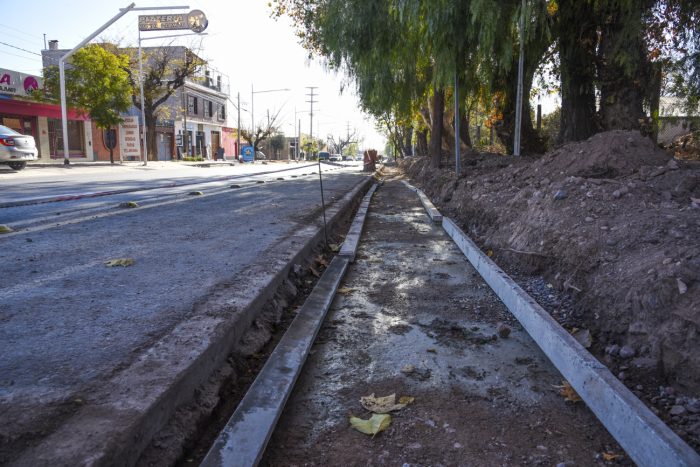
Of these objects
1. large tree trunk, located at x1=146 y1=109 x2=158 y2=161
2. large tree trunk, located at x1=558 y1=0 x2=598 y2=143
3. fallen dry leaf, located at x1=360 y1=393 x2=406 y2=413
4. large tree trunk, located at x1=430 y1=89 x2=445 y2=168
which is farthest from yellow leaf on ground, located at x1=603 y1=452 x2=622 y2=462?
large tree trunk, located at x1=146 y1=109 x2=158 y2=161

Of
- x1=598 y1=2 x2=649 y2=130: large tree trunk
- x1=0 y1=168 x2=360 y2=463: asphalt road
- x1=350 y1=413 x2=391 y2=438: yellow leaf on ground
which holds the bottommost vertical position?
x1=350 y1=413 x2=391 y2=438: yellow leaf on ground

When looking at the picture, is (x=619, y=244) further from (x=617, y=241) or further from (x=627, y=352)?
(x=627, y=352)

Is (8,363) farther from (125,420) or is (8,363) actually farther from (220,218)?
(220,218)

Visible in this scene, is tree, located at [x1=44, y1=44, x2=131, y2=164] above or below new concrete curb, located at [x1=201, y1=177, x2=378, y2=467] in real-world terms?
above

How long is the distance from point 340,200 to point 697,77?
588 centimetres

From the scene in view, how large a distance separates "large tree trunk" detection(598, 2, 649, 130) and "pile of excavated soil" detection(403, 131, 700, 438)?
201 cm

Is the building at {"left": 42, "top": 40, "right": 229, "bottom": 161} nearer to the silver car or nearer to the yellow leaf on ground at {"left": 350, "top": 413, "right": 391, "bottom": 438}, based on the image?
the silver car

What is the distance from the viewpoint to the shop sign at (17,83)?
24000 millimetres

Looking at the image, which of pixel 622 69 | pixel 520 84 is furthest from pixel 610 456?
pixel 622 69

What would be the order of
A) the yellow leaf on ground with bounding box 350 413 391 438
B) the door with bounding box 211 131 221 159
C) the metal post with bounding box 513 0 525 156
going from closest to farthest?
the yellow leaf on ground with bounding box 350 413 391 438, the metal post with bounding box 513 0 525 156, the door with bounding box 211 131 221 159

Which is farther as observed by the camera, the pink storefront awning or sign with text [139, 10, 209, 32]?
sign with text [139, 10, 209, 32]

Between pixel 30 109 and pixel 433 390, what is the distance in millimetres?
30876

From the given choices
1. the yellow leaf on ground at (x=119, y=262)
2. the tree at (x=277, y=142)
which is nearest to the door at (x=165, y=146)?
the tree at (x=277, y=142)

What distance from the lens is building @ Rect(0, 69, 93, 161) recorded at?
2455 centimetres
